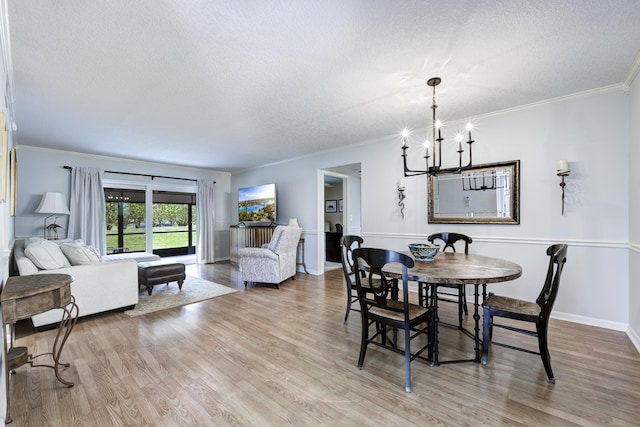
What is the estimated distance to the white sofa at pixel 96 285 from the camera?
2.88m

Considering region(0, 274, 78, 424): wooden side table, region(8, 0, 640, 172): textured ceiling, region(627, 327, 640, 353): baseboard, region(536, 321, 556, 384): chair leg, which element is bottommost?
region(627, 327, 640, 353): baseboard

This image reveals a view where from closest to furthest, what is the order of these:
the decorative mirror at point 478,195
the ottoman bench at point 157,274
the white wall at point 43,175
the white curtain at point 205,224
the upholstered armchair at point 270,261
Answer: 1. the decorative mirror at point 478,195
2. the ottoman bench at point 157,274
3. the upholstered armchair at point 270,261
4. the white wall at point 43,175
5. the white curtain at point 205,224

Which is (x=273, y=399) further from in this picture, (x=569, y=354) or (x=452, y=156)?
(x=452, y=156)

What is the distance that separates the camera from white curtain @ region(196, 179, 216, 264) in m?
6.96

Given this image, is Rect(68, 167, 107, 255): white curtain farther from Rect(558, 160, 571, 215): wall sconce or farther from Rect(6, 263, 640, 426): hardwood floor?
Rect(558, 160, 571, 215): wall sconce

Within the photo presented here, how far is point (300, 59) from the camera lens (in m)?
Result: 2.22

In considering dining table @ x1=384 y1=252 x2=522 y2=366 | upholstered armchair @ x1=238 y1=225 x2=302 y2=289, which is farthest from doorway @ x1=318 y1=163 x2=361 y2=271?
dining table @ x1=384 y1=252 x2=522 y2=366

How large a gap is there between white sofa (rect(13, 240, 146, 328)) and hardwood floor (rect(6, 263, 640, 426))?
25 centimetres

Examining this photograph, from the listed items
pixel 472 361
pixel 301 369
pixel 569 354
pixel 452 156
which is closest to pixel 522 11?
pixel 452 156

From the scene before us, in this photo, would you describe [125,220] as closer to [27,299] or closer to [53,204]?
[53,204]

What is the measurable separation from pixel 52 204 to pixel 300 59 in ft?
16.5

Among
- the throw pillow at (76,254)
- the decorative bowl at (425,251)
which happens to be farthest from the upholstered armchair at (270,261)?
the decorative bowl at (425,251)

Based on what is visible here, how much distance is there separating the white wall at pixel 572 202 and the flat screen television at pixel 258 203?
323 centimetres

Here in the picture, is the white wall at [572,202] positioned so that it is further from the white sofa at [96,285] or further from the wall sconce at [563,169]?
the white sofa at [96,285]
